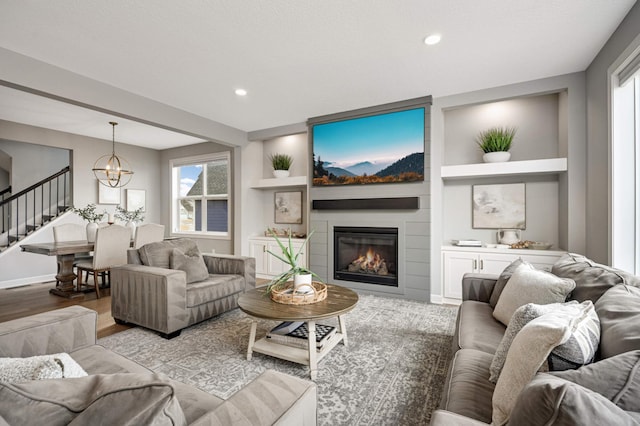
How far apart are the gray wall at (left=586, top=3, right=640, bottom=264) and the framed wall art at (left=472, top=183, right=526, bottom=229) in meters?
0.72

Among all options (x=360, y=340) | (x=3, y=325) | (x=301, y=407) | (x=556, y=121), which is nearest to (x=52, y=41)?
(x=3, y=325)

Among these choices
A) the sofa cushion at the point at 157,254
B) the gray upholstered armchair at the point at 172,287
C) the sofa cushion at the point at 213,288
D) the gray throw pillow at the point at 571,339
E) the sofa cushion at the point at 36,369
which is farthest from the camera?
the sofa cushion at the point at 157,254

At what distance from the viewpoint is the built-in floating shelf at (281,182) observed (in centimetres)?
486

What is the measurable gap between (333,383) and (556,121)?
3.85 m

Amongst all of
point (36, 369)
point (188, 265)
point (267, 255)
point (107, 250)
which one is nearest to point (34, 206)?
point (107, 250)

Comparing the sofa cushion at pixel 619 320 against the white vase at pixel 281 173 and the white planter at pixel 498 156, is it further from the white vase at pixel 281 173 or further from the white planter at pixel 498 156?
the white vase at pixel 281 173

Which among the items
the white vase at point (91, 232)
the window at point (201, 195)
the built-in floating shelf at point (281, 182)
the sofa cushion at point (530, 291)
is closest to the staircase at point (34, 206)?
the white vase at point (91, 232)

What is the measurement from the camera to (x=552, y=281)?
1.70m

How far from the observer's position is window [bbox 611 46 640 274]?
2.39 m

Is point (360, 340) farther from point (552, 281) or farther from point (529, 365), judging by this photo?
point (529, 365)

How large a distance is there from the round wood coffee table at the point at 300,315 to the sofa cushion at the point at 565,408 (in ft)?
4.65

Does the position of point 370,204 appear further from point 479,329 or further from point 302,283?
point 479,329

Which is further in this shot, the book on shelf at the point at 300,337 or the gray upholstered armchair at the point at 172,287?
the gray upholstered armchair at the point at 172,287

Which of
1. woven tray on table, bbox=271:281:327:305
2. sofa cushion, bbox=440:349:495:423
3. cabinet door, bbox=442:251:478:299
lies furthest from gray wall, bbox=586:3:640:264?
woven tray on table, bbox=271:281:327:305
